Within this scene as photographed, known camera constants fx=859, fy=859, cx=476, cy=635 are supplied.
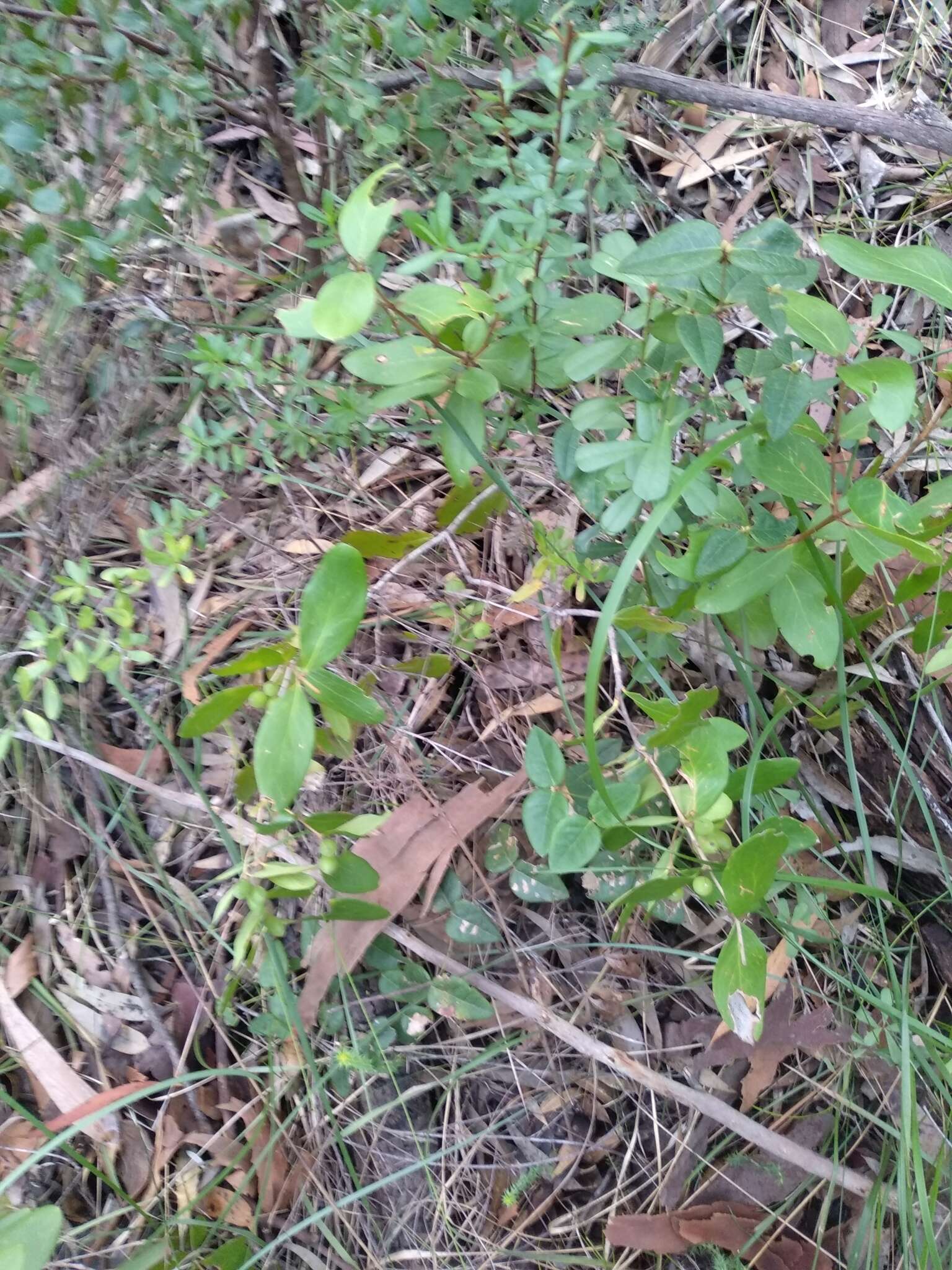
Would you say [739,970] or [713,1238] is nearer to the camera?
[739,970]

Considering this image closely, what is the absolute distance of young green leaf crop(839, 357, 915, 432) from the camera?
36.2 inches

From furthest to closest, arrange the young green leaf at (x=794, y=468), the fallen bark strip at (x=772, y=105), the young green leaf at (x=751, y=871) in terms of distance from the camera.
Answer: the fallen bark strip at (x=772, y=105), the young green leaf at (x=794, y=468), the young green leaf at (x=751, y=871)

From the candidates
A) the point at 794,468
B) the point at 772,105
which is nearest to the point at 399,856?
the point at 794,468

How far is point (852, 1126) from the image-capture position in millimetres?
1382

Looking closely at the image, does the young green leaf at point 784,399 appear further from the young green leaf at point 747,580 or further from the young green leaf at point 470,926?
the young green leaf at point 470,926

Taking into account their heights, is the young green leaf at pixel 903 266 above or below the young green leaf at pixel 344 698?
above

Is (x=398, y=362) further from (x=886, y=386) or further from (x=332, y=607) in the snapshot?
(x=886, y=386)

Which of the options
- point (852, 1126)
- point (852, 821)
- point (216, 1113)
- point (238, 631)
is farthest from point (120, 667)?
point (852, 1126)

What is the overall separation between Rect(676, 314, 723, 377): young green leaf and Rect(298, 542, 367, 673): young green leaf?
441mm

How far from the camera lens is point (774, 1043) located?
1365 millimetres

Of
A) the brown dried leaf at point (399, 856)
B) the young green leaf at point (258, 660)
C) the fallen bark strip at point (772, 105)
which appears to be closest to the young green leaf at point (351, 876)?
the brown dried leaf at point (399, 856)

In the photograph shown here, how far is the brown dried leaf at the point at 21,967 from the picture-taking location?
5.07 ft

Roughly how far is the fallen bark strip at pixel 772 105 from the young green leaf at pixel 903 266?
654 millimetres

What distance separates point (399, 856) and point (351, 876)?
237 mm
